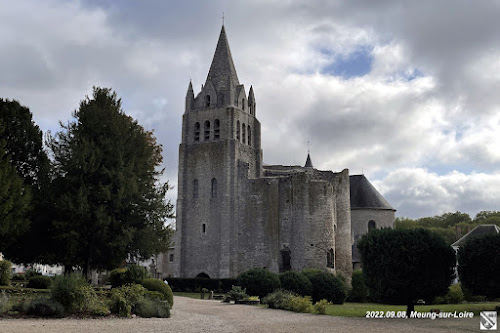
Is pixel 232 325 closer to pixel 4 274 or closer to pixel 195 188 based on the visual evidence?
pixel 4 274

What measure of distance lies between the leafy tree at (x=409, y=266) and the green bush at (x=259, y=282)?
7.15 m

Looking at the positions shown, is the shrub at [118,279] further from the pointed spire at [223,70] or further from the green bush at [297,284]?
the pointed spire at [223,70]

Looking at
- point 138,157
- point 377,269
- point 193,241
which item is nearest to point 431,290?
point 377,269

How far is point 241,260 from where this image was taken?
41.7 m

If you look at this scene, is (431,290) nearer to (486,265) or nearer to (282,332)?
(486,265)

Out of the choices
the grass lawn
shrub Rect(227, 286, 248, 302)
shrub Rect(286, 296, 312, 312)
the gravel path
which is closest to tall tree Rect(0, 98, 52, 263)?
the gravel path

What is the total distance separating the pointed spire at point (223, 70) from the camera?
152 ft

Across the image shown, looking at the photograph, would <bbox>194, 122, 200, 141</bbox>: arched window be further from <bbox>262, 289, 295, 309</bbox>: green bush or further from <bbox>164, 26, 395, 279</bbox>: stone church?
<bbox>262, 289, 295, 309</bbox>: green bush

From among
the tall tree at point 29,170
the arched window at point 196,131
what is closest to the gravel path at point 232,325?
the tall tree at point 29,170

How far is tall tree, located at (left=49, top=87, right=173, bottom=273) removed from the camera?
2136 centimetres

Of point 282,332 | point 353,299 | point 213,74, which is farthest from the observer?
point 213,74

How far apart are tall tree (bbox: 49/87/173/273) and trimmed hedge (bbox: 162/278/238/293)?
553 inches

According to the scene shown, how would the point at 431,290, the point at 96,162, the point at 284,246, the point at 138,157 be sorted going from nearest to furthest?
the point at 431,290 → the point at 96,162 → the point at 138,157 → the point at 284,246

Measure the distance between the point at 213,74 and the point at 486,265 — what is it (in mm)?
32394
